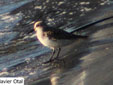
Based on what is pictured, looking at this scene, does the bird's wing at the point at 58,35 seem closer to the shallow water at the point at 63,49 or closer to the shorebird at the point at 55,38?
the shorebird at the point at 55,38

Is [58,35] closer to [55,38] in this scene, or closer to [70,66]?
[55,38]

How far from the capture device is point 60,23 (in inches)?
373

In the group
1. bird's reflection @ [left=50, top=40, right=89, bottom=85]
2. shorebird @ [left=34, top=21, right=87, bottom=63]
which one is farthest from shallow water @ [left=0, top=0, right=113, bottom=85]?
shorebird @ [left=34, top=21, right=87, bottom=63]

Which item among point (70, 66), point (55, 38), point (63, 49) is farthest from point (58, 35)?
point (70, 66)

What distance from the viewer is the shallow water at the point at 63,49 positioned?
5.79 m

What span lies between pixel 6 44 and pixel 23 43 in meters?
0.47

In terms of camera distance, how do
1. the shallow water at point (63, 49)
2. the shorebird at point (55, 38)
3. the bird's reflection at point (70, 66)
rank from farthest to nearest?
the shorebird at point (55, 38), the shallow water at point (63, 49), the bird's reflection at point (70, 66)

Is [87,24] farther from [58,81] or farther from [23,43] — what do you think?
[58,81]

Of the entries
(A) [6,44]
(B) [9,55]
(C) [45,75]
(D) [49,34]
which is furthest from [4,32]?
(C) [45,75]

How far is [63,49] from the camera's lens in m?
7.49

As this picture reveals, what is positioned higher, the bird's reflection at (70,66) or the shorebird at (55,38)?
the shorebird at (55,38)

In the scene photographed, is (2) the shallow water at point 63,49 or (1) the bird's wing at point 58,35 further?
(1) the bird's wing at point 58,35

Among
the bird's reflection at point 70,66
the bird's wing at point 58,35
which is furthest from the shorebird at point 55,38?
the bird's reflection at point 70,66

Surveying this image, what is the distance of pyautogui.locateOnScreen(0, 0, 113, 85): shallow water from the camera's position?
228 inches
